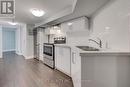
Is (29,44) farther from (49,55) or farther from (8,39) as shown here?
(8,39)

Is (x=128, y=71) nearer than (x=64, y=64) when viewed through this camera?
Yes

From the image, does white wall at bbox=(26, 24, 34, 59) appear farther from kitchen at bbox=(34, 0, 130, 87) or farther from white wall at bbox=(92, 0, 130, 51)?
white wall at bbox=(92, 0, 130, 51)

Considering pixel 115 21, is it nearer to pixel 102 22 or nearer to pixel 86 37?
pixel 102 22

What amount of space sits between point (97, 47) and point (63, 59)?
1.39 meters

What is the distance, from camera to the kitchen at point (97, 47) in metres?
1.91

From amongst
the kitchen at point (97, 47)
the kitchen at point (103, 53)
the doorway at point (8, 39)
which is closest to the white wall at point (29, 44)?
the kitchen at point (97, 47)

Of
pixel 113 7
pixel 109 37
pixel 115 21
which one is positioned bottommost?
pixel 109 37

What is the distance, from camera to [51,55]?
17.4 ft

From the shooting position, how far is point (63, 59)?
4363 mm

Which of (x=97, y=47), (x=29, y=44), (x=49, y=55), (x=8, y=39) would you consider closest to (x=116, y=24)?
(x=97, y=47)

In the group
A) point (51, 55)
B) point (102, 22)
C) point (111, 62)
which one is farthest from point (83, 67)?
point (51, 55)

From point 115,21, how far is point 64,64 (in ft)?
7.79

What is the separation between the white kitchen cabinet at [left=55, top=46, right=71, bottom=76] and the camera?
4.02 m

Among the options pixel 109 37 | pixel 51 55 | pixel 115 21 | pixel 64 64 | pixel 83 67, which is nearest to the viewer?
pixel 83 67
